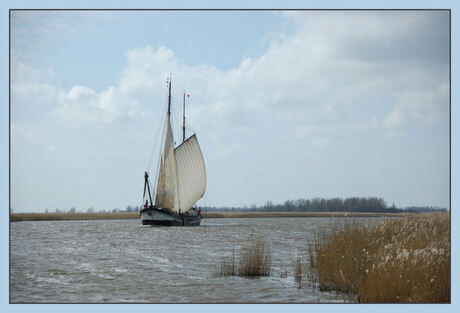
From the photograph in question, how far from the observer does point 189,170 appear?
34.8 metres

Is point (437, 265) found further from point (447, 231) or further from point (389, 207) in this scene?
point (389, 207)

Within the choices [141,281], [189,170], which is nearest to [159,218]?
[189,170]

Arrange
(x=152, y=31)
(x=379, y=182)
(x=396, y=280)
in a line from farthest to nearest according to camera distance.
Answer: (x=379, y=182) → (x=152, y=31) → (x=396, y=280)

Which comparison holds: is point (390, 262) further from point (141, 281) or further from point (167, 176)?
point (167, 176)

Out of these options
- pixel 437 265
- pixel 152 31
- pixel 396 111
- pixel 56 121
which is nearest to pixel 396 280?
pixel 437 265

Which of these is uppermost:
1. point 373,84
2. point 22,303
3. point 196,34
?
point 196,34

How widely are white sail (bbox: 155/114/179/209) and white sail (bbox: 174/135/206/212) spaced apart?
538mm

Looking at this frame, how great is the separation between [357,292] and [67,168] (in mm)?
5713

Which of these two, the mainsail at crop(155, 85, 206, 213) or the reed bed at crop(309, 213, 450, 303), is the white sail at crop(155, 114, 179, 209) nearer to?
the mainsail at crop(155, 85, 206, 213)

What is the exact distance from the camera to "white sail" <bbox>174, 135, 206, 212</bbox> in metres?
34.8

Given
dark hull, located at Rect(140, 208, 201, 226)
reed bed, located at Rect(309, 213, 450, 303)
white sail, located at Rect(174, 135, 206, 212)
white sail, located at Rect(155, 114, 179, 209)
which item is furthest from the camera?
dark hull, located at Rect(140, 208, 201, 226)

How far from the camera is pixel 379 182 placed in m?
10.2

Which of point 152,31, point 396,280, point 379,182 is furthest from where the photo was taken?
point 379,182

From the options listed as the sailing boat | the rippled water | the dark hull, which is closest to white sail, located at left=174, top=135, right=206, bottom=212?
the sailing boat
